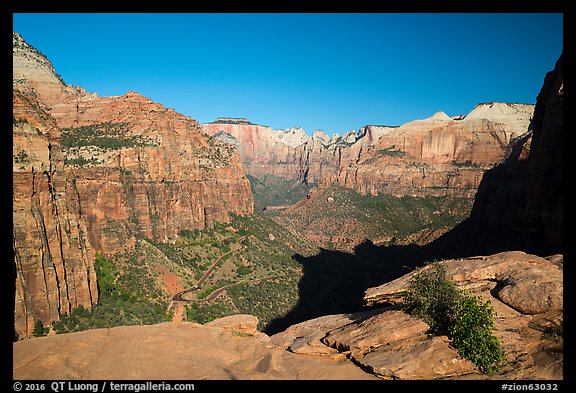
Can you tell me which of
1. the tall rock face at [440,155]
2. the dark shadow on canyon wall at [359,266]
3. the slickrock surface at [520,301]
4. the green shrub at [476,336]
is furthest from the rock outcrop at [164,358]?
A: the tall rock face at [440,155]

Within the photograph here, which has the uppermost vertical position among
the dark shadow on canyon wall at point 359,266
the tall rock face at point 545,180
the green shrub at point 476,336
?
the tall rock face at point 545,180

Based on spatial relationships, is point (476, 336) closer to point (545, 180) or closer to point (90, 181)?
point (545, 180)

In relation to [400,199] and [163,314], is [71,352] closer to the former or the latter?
[163,314]

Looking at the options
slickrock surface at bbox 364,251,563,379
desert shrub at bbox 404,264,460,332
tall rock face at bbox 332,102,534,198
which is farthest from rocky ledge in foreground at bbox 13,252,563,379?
tall rock face at bbox 332,102,534,198

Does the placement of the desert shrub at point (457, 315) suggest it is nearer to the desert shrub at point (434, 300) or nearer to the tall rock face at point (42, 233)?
the desert shrub at point (434, 300)

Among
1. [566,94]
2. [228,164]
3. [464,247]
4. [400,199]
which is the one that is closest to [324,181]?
[400,199]

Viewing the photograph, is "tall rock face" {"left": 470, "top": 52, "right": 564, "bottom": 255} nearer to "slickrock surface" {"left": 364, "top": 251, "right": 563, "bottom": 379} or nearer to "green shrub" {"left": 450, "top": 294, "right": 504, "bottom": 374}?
"slickrock surface" {"left": 364, "top": 251, "right": 563, "bottom": 379}
